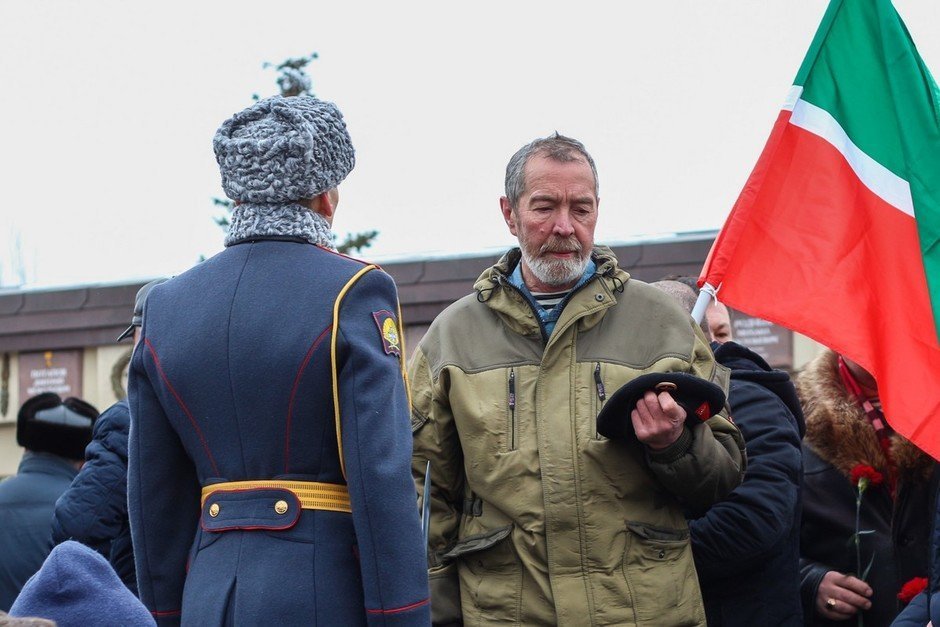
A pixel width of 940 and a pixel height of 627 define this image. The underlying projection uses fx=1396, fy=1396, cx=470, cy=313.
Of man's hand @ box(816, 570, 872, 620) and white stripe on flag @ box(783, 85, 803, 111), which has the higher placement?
white stripe on flag @ box(783, 85, 803, 111)

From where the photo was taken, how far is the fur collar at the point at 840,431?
15.4 feet

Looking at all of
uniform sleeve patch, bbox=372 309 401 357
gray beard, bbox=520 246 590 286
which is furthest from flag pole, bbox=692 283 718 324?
uniform sleeve patch, bbox=372 309 401 357

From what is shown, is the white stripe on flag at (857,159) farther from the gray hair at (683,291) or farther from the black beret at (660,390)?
the black beret at (660,390)

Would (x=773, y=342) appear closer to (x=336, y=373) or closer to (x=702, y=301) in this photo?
(x=702, y=301)

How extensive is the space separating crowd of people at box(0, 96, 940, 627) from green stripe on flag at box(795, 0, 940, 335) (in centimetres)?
75

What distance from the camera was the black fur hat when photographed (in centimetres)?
643

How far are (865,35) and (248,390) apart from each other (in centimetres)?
270

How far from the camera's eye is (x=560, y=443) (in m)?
3.90

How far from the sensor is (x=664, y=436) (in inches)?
148

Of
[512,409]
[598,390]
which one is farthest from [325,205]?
[598,390]

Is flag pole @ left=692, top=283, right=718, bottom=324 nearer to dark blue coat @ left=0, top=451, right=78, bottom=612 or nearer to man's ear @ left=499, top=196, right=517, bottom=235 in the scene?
man's ear @ left=499, top=196, right=517, bottom=235

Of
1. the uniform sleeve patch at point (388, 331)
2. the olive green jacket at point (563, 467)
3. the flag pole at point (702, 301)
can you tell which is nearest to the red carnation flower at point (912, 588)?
the olive green jacket at point (563, 467)

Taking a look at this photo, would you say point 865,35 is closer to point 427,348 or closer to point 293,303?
point 427,348

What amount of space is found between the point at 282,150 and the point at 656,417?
1.22m
